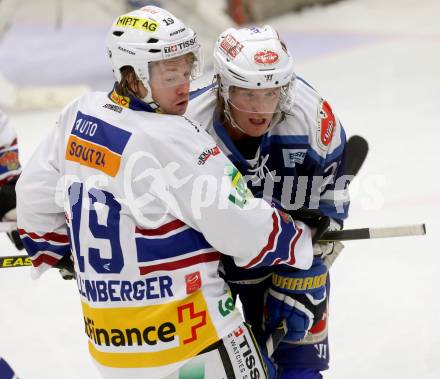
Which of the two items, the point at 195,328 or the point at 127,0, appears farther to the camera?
the point at 127,0

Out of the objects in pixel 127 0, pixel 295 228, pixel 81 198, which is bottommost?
pixel 127 0

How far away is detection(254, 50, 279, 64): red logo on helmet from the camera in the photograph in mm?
2197

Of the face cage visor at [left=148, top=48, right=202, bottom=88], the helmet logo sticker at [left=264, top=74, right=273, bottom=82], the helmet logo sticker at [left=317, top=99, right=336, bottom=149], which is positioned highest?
the face cage visor at [left=148, top=48, right=202, bottom=88]

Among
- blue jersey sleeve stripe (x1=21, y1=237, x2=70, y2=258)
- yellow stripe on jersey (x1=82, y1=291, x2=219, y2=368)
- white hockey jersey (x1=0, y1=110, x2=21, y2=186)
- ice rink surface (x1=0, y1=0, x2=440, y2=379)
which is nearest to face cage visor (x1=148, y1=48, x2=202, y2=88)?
yellow stripe on jersey (x1=82, y1=291, x2=219, y2=368)

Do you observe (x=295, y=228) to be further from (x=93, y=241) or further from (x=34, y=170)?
(x=34, y=170)

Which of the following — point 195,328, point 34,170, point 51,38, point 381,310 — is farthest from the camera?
point 51,38

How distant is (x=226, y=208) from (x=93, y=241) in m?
0.31

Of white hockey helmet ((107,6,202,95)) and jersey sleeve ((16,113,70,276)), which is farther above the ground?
white hockey helmet ((107,6,202,95))

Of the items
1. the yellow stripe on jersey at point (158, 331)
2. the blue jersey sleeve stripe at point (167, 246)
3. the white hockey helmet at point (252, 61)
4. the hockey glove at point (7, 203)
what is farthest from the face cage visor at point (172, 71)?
the hockey glove at point (7, 203)

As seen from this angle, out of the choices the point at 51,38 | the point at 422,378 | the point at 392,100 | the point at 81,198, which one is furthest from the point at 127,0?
the point at 81,198

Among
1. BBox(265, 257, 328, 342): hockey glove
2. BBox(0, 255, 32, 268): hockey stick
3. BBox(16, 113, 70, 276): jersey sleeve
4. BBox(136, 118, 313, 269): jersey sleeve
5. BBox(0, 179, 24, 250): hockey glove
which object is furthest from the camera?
BBox(0, 179, 24, 250): hockey glove

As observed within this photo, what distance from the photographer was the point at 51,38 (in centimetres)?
712

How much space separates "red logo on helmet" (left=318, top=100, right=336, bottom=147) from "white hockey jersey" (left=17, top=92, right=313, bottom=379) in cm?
32

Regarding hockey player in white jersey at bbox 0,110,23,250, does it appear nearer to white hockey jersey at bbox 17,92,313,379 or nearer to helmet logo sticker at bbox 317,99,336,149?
white hockey jersey at bbox 17,92,313,379
